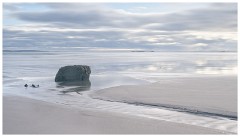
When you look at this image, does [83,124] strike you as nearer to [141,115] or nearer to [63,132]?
[63,132]

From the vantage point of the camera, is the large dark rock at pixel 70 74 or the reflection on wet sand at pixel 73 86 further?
the large dark rock at pixel 70 74

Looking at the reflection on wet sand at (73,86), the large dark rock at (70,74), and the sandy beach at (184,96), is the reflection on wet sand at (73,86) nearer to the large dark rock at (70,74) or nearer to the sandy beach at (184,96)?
the large dark rock at (70,74)

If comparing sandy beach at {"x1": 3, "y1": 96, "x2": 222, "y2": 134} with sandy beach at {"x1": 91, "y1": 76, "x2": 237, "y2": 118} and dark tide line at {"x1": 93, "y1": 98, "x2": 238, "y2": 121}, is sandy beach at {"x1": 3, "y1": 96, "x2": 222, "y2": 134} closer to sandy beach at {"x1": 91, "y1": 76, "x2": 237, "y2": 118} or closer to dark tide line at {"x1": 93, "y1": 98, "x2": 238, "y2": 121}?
dark tide line at {"x1": 93, "y1": 98, "x2": 238, "y2": 121}

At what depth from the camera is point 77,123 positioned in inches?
405

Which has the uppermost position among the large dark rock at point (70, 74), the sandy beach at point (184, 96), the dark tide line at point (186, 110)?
the large dark rock at point (70, 74)

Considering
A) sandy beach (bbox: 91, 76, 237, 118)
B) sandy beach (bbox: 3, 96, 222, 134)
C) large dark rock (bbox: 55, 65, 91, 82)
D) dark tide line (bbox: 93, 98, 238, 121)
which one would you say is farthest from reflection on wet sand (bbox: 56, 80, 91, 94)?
sandy beach (bbox: 3, 96, 222, 134)

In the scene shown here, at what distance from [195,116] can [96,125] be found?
370cm

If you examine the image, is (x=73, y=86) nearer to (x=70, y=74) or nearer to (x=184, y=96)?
(x=70, y=74)

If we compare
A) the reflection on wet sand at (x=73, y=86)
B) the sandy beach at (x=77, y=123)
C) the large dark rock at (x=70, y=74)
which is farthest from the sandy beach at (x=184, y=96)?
the large dark rock at (x=70, y=74)

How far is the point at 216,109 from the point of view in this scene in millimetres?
12773

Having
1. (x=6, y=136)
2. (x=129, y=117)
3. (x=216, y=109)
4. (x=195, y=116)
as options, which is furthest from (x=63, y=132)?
(x=216, y=109)

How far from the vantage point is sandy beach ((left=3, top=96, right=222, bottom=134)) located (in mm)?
9430

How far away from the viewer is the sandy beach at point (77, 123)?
9430 millimetres

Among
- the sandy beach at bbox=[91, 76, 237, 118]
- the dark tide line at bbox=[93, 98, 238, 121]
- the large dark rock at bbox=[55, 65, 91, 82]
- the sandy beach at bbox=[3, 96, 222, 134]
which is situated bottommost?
the sandy beach at bbox=[3, 96, 222, 134]
